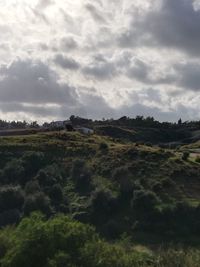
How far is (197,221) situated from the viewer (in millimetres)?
98500

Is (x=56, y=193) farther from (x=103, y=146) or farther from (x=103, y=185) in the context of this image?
(x=103, y=146)

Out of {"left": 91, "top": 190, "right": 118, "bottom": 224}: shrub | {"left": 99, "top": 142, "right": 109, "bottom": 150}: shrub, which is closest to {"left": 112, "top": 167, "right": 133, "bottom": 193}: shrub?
{"left": 91, "top": 190, "right": 118, "bottom": 224}: shrub

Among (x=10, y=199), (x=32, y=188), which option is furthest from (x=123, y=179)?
(x=10, y=199)

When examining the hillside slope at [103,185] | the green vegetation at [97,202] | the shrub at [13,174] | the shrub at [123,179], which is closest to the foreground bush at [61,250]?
the green vegetation at [97,202]

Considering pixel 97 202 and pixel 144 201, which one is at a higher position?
pixel 144 201

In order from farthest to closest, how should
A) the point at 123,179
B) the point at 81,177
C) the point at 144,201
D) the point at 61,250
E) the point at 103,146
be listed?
the point at 103,146
the point at 81,177
the point at 123,179
the point at 144,201
the point at 61,250

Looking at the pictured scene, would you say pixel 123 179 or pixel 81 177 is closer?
pixel 123 179

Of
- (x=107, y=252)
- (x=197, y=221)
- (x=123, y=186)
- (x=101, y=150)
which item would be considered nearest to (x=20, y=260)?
(x=107, y=252)

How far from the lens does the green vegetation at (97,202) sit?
60.3 metres

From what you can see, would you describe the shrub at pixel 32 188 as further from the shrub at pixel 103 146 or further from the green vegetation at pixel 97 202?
the shrub at pixel 103 146

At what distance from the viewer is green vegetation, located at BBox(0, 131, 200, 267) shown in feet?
198

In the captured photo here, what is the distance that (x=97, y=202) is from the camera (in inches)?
4109

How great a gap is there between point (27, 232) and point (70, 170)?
62.3m

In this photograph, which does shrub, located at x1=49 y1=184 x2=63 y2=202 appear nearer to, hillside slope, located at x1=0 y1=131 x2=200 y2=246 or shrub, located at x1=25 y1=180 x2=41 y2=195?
hillside slope, located at x1=0 y1=131 x2=200 y2=246
